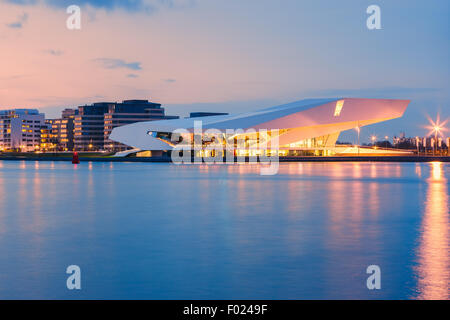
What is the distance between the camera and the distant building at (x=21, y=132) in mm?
165375

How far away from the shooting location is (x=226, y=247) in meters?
9.62

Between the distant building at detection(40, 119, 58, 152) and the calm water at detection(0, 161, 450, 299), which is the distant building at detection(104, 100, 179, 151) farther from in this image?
the calm water at detection(0, 161, 450, 299)

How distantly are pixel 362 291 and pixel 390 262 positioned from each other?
191cm

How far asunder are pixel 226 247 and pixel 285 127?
2251 inches

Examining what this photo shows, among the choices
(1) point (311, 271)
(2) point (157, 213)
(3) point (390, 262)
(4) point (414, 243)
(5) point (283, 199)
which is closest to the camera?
(1) point (311, 271)

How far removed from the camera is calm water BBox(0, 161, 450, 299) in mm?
6820

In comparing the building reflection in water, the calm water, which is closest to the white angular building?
the calm water

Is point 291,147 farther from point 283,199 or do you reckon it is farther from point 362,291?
point 362,291

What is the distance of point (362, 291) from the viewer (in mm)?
6605

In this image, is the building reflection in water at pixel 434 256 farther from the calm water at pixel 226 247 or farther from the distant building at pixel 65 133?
the distant building at pixel 65 133

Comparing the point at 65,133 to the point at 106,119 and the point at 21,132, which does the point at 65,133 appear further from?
the point at 106,119

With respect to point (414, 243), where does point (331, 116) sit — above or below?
above

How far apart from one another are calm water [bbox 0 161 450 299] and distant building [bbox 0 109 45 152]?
156 meters
